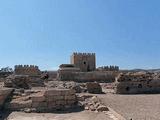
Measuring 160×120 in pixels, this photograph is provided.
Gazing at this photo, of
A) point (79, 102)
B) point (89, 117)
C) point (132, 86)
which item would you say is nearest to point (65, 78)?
point (132, 86)

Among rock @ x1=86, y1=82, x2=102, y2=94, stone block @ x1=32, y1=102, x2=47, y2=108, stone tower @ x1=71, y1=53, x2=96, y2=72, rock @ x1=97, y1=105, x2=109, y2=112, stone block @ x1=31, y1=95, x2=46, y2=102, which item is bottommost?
rock @ x1=97, y1=105, x2=109, y2=112

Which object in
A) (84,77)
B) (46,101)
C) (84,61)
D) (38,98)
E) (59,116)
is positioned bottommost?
(59,116)

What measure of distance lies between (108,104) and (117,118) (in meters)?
2.42

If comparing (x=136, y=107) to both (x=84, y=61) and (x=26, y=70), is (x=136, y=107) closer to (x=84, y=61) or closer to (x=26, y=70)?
(x=26, y=70)

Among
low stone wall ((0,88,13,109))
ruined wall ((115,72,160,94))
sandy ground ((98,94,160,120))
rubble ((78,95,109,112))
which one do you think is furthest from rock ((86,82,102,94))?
low stone wall ((0,88,13,109))

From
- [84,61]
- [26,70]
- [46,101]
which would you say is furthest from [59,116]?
[84,61]

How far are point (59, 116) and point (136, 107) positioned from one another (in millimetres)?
3166

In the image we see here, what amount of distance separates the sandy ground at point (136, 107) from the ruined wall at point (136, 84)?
3.17 meters

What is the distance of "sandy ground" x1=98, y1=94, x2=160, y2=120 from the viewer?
37.7 feet

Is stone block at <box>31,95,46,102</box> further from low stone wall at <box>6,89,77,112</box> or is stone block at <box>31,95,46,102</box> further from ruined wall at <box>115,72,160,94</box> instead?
ruined wall at <box>115,72,160,94</box>

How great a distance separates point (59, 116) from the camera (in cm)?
1248

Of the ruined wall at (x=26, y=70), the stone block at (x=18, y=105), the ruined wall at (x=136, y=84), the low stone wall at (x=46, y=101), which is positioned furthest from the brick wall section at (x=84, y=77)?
the stone block at (x=18, y=105)

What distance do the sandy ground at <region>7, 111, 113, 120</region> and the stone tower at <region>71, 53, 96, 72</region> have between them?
3364 cm

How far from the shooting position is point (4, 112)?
13.4 meters
